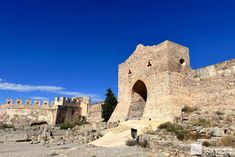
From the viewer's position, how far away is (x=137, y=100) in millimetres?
18875

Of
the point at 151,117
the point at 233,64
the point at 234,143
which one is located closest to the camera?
the point at 234,143

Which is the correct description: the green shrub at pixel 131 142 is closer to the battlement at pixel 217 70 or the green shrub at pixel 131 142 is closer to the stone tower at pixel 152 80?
the stone tower at pixel 152 80

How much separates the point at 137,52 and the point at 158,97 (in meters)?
5.09

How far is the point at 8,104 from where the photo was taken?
3159 centimetres

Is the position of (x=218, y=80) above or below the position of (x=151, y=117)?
above

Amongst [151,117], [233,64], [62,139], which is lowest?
[62,139]

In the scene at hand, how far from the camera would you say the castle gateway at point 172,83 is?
1416cm

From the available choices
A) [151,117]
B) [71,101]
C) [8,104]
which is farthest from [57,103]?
[151,117]

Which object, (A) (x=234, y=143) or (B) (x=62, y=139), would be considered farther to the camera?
(B) (x=62, y=139)

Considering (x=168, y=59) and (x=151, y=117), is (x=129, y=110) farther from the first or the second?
(x=168, y=59)

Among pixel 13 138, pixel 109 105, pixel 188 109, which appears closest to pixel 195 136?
pixel 188 109

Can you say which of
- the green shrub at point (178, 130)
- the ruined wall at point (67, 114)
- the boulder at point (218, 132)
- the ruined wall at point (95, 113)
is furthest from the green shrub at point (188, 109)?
the ruined wall at point (67, 114)

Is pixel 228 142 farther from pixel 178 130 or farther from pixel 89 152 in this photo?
pixel 89 152

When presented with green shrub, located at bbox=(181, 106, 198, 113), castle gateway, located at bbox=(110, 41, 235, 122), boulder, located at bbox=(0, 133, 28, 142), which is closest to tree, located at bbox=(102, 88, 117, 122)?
castle gateway, located at bbox=(110, 41, 235, 122)
